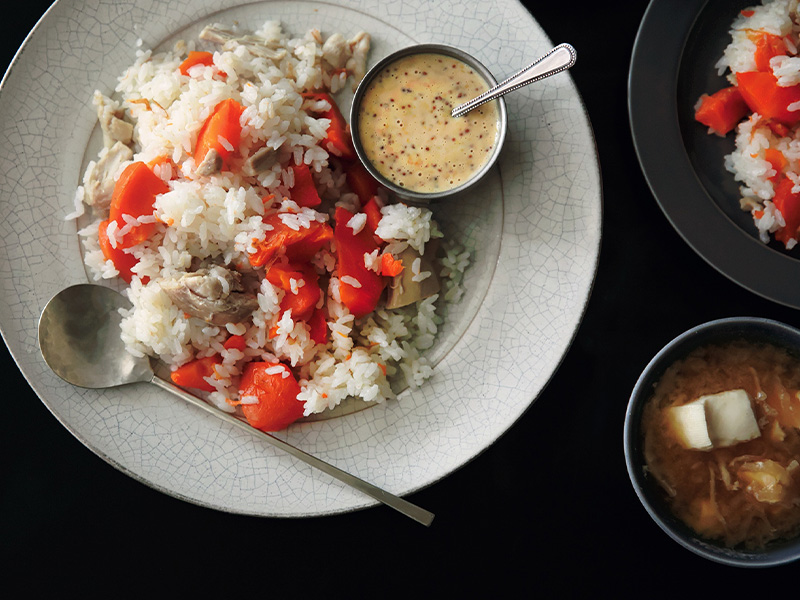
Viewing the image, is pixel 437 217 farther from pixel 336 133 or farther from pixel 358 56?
pixel 358 56

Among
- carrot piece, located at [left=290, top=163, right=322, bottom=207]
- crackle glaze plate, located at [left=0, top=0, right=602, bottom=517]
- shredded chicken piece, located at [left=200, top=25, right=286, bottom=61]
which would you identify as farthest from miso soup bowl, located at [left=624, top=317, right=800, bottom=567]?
shredded chicken piece, located at [left=200, top=25, right=286, bottom=61]

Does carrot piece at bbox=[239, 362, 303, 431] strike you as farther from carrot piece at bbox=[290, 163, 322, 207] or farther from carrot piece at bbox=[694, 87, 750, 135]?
carrot piece at bbox=[694, 87, 750, 135]

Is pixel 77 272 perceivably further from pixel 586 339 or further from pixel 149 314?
pixel 586 339

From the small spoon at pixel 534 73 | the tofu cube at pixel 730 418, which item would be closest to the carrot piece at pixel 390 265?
the small spoon at pixel 534 73

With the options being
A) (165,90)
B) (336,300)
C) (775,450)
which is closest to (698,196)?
(775,450)

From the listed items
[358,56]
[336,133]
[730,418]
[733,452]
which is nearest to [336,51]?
[358,56]

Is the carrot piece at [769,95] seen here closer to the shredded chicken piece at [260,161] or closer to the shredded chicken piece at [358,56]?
the shredded chicken piece at [358,56]
